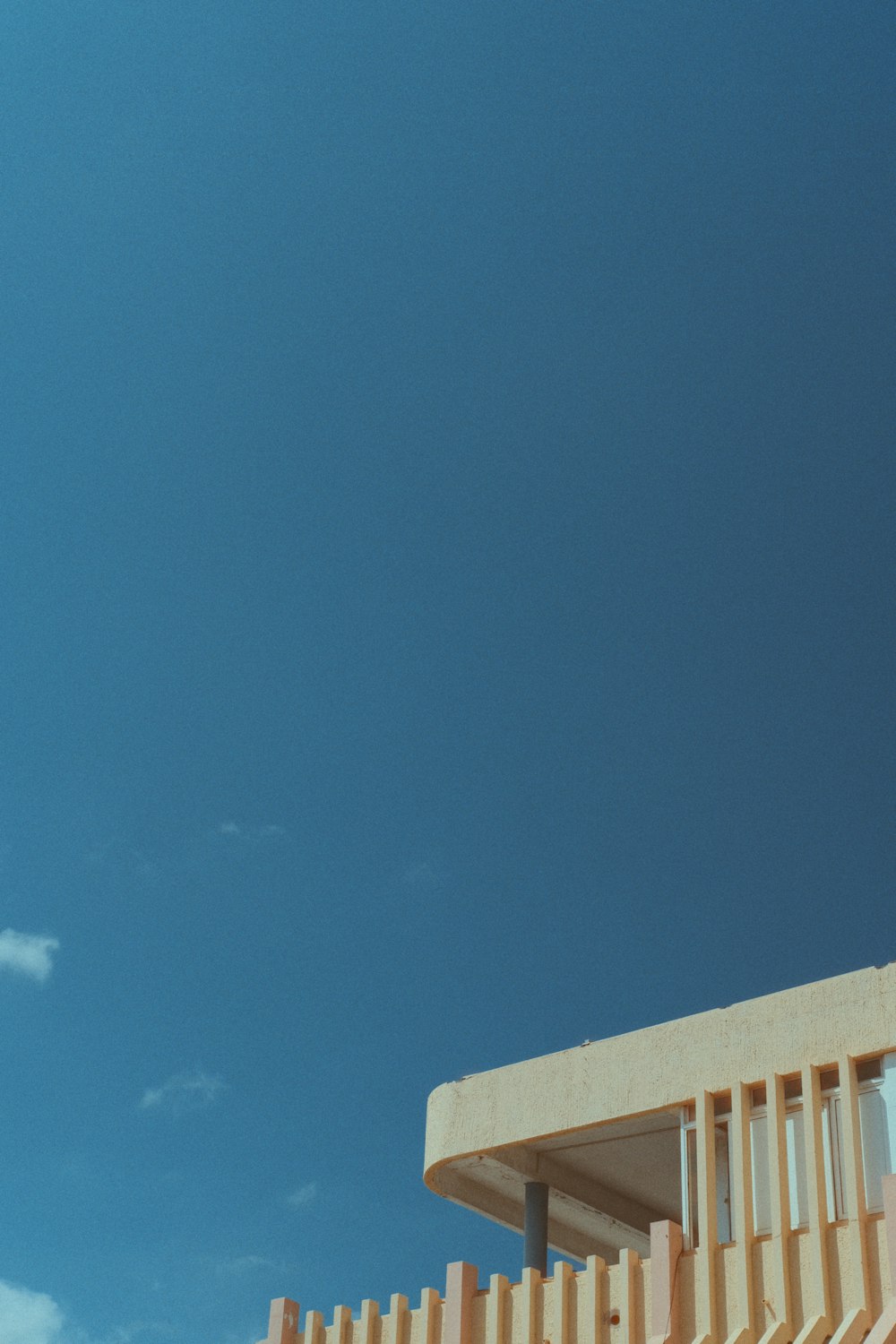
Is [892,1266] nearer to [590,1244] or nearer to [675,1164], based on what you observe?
[675,1164]

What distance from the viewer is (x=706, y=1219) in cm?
1844

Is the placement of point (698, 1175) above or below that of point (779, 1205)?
above

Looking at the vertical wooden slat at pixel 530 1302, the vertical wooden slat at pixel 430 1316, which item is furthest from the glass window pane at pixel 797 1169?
the vertical wooden slat at pixel 430 1316

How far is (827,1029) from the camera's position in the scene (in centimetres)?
1855

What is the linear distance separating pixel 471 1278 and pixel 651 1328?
2.95 metres

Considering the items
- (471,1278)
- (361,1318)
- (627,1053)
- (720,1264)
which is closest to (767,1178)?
(720,1264)

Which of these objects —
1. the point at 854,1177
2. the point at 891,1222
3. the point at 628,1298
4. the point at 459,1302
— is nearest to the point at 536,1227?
the point at 459,1302

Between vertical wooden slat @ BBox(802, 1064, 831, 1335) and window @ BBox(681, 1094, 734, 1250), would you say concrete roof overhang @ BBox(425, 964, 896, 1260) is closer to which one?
window @ BBox(681, 1094, 734, 1250)

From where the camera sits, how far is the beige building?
56.9 feet

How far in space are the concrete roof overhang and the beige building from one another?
26mm

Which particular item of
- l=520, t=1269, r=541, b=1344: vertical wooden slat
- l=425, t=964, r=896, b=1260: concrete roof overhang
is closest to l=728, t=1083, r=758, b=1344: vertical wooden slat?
l=425, t=964, r=896, b=1260: concrete roof overhang

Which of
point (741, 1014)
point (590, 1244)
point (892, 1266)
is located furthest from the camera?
point (590, 1244)

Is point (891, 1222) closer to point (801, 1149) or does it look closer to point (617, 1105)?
point (801, 1149)

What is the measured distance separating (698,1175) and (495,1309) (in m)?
3.32
